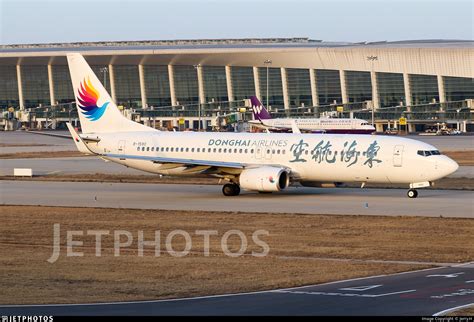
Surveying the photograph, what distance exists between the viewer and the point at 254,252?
34.2m

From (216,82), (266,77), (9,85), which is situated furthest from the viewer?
(9,85)

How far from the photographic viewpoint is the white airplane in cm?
5112

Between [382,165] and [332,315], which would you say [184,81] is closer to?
[382,165]

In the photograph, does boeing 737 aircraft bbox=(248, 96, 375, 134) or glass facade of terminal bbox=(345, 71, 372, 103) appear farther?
glass facade of terminal bbox=(345, 71, 372, 103)

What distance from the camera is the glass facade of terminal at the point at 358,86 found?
168 metres

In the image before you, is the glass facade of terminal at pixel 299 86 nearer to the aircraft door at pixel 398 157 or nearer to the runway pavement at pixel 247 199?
the runway pavement at pixel 247 199

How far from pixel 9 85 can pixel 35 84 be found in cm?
595

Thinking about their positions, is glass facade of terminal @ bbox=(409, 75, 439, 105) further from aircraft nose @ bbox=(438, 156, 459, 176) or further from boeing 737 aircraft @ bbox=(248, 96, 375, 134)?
aircraft nose @ bbox=(438, 156, 459, 176)

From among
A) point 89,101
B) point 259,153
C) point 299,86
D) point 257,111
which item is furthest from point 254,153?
point 299,86

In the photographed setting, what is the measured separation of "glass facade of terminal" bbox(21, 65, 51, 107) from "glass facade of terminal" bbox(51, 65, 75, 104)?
8.81ft

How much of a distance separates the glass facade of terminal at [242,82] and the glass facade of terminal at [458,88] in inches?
1403

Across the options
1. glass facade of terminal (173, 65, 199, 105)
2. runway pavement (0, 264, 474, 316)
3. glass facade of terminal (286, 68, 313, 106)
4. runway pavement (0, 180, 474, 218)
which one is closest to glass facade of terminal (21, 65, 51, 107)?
glass facade of terminal (173, 65, 199, 105)

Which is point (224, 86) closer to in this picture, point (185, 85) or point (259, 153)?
point (185, 85)

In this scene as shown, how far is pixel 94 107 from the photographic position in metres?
60.1
